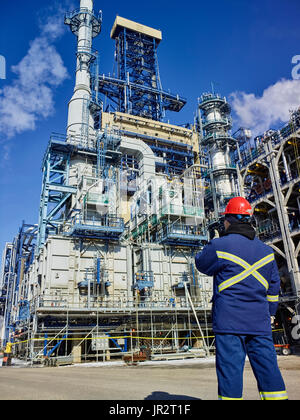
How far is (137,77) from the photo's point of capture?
173 feet

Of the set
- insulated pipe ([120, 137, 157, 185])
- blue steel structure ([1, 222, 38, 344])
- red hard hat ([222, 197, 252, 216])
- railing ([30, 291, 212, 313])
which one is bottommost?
red hard hat ([222, 197, 252, 216])

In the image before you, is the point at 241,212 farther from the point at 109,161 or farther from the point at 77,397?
the point at 109,161

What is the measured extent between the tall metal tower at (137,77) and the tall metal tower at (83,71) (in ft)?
23.9

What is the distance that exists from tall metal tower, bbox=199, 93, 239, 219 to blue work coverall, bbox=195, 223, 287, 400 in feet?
119

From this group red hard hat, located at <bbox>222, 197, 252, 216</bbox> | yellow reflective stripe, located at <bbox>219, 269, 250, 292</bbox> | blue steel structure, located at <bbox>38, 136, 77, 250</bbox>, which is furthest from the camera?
blue steel structure, located at <bbox>38, 136, 77, 250</bbox>

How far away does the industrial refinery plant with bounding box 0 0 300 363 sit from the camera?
2297 centimetres

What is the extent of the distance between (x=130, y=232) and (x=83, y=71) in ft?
65.7

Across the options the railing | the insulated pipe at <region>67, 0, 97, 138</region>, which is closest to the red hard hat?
the railing

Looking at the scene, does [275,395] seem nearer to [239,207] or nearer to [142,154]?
[239,207]

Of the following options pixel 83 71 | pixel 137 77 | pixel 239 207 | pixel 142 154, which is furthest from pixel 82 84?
pixel 239 207

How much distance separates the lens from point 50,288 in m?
23.9

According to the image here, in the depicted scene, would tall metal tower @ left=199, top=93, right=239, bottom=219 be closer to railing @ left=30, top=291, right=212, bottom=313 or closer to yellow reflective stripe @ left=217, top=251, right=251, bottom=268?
railing @ left=30, top=291, right=212, bottom=313
